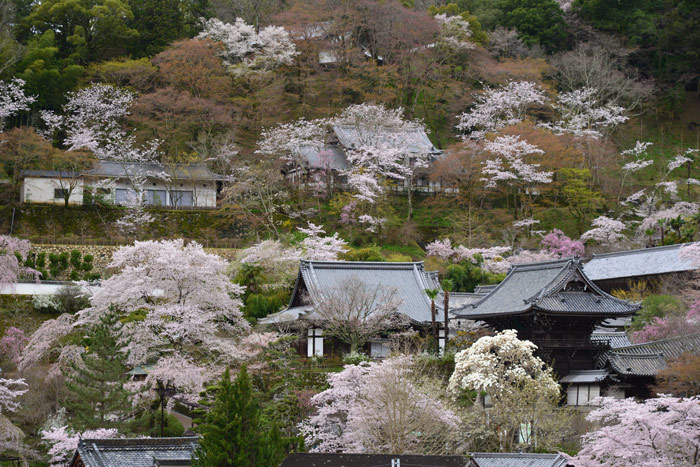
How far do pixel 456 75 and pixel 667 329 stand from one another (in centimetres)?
2966

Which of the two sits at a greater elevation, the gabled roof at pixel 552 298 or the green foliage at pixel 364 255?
the green foliage at pixel 364 255

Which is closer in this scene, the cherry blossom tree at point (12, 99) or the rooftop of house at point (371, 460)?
the rooftop of house at point (371, 460)

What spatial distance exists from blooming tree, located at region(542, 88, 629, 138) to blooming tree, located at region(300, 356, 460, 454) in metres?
27.1

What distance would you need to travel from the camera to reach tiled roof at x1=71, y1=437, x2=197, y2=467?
1800 centimetres

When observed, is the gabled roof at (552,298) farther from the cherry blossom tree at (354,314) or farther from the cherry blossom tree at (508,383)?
the cherry blossom tree at (508,383)

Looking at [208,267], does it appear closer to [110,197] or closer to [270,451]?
[270,451]

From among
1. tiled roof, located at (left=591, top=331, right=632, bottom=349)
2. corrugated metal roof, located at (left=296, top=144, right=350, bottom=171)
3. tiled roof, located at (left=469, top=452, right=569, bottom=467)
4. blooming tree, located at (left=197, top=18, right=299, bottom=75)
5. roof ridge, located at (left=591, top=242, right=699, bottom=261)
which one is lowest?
tiled roof, located at (left=469, top=452, right=569, bottom=467)

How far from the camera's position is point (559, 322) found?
88.7 feet

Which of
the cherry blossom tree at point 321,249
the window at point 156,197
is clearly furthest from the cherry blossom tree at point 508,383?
the window at point 156,197

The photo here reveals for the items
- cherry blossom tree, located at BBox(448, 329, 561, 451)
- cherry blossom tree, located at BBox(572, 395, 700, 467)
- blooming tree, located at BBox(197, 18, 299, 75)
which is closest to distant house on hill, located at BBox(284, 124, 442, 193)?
blooming tree, located at BBox(197, 18, 299, 75)

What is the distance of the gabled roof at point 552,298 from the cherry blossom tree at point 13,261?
1558 cm

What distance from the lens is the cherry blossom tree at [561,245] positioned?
4035 cm

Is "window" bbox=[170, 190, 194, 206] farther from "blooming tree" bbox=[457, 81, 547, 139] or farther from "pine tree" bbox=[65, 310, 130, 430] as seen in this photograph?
"pine tree" bbox=[65, 310, 130, 430]

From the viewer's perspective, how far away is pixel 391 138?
148 ft
